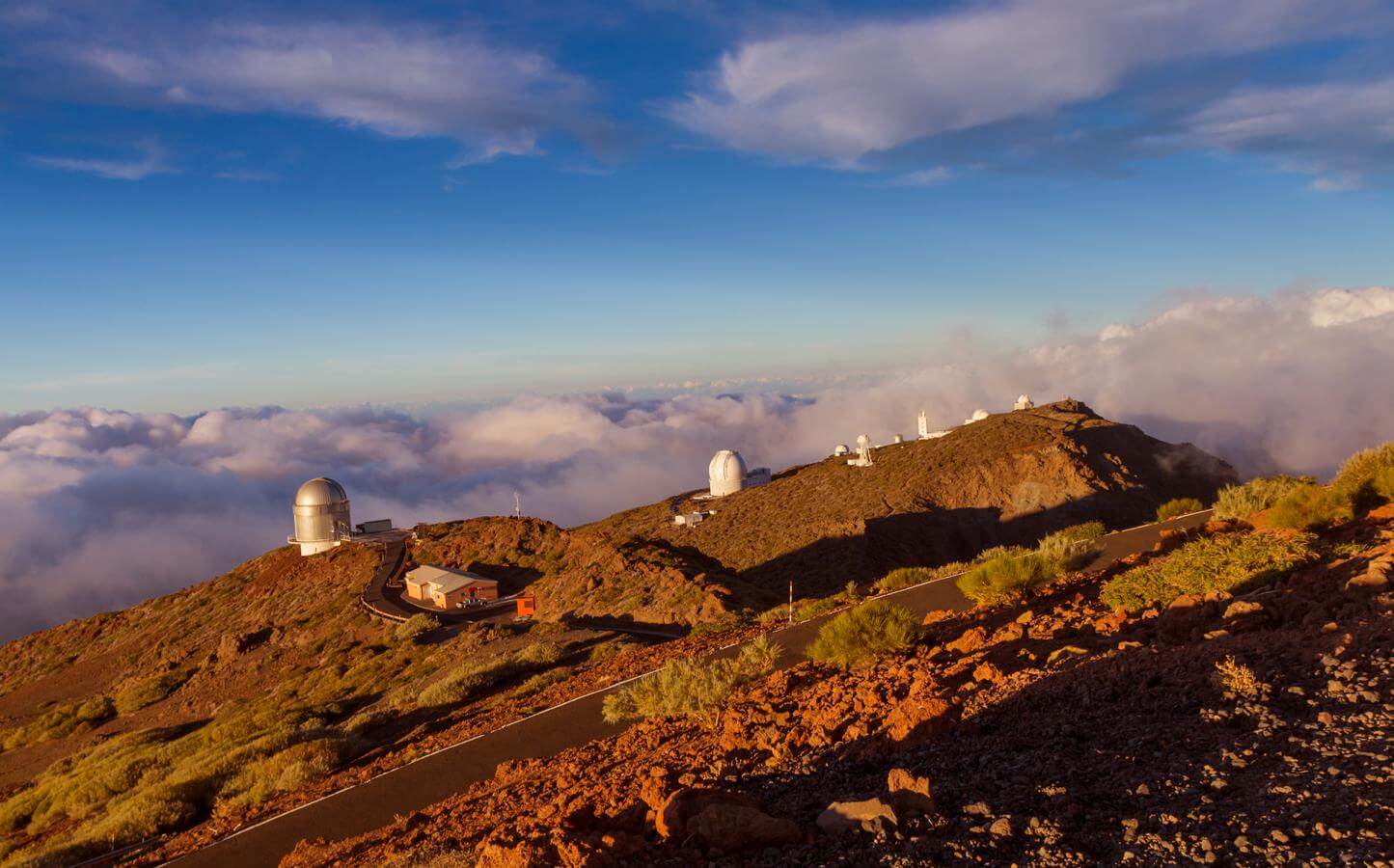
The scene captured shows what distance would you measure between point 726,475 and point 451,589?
33578 mm

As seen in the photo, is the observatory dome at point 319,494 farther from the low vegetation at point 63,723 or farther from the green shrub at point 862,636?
the green shrub at point 862,636

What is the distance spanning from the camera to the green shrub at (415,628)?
2759 cm

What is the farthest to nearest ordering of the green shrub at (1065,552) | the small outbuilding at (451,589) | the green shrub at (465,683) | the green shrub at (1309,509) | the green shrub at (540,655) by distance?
the small outbuilding at (451,589), the green shrub at (540,655), the green shrub at (1065,552), the green shrub at (465,683), the green shrub at (1309,509)

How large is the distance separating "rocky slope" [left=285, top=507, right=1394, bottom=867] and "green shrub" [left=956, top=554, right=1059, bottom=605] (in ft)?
15.0

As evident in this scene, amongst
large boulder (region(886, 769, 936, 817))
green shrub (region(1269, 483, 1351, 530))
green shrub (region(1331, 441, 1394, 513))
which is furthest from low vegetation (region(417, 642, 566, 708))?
green shrub (region(1331, 441, 1394, 513))

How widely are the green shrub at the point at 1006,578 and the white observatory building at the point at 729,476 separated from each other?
49.7 m

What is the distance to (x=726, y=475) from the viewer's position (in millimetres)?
64750

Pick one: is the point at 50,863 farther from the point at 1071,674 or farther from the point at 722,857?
the point at 1071,674

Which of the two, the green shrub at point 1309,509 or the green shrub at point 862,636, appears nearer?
the green shrub at point 862,636

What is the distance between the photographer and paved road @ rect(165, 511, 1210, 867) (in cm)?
924

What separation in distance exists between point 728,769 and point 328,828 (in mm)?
5901

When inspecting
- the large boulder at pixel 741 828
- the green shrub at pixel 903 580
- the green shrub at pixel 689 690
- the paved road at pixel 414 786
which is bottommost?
the green shrub at pixel 903 580

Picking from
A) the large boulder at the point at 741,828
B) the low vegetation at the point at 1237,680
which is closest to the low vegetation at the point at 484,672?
the large boulder at the point at 741,828

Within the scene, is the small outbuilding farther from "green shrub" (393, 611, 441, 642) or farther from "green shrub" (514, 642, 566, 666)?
"green shrub" (514, 642, 566, 666)
